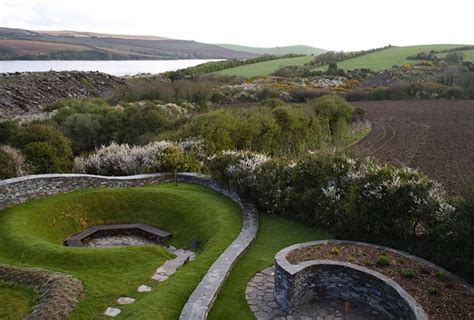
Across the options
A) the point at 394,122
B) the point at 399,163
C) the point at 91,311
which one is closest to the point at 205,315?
the point at 91,311

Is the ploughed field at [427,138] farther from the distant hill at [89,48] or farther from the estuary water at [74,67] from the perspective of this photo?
the distant hill at [89,48]

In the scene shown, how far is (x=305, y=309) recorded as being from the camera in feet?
31.1

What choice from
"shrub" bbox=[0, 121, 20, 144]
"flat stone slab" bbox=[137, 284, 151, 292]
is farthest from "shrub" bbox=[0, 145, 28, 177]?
"flat stone slab" bbox=[137, 284, 151, 292]

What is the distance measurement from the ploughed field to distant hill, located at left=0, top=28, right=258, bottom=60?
7128cm

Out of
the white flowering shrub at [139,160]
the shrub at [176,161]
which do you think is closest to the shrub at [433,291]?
the shrub at [176,161]

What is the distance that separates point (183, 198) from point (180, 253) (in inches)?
128

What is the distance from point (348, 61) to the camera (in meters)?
92.5

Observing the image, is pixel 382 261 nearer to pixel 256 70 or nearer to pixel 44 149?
pixel 44 149

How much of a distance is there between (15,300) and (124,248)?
321cm

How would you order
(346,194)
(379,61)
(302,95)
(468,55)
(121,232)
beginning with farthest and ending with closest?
(379,61) → (468,55) → (302,95) → (121,232) → (346,194)

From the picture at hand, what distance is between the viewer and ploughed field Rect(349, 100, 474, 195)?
22.7m

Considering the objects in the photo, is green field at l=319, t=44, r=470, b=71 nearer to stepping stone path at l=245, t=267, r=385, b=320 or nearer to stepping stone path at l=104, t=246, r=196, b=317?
stepping stone path at l=104, t=246, r=196, b=317

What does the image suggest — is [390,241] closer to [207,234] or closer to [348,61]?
[207,234]

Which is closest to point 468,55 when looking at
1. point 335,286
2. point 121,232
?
point 121,232
